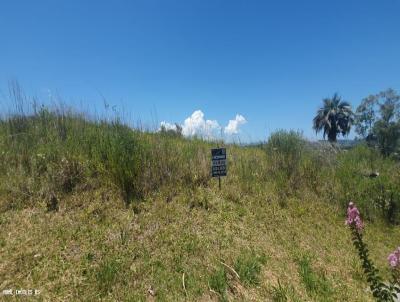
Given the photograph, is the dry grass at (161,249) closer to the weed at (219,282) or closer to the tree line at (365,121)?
the weed at (219,282)

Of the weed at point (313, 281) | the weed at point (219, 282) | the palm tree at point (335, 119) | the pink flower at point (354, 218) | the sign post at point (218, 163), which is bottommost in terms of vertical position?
the weed at point (313, 281)

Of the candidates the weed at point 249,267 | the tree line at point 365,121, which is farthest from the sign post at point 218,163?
the tree line at point 365,121

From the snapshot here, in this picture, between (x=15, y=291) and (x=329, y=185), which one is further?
(x=329, y=185)

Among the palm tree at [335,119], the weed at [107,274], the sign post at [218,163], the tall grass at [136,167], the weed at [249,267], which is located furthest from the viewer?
the palm tree at [335,119]

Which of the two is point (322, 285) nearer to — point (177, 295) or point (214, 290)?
point (214, 290)

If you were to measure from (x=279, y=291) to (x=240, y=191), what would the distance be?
7.34 feet

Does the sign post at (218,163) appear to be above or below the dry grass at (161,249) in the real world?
above

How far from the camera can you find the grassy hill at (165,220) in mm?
2686

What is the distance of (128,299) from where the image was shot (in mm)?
2412

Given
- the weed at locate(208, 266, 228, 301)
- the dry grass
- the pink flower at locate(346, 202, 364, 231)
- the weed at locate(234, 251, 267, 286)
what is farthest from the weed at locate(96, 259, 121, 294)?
the pink flower at locate(346, 202, 364, 231)

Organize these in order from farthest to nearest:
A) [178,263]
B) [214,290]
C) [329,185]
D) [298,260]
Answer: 1. [329,185]
2. [298,260]
3. [178,263]
4. [214,290]

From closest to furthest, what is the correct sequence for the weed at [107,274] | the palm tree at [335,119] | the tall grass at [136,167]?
1. the weed at [107,274]
2. the tall grass at [136,167]
3. the palm tree at [335,119]

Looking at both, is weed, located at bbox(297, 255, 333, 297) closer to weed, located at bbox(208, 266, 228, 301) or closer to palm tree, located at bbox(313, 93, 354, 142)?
weed, located at bbox(208, 266, 228, 301)

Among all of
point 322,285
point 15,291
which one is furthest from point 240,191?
point 15,291
